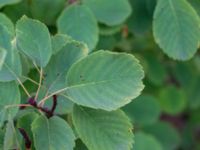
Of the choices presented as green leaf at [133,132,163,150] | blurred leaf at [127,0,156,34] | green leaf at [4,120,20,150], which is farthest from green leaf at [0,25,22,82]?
green leaf at [133,132,163,150]

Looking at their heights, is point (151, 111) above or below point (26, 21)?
below

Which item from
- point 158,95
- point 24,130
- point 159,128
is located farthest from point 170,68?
point 24,130

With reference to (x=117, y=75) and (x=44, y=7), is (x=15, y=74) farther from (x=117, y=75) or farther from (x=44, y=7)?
(x=44, y=7)

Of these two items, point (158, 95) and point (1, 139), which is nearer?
point (1, 139)

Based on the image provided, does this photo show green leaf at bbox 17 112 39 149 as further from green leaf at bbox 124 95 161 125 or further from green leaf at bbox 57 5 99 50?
green leaf at bbox 124 95 161 125

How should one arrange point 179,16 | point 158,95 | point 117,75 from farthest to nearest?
point 158,95
point 179,16
point 117,75

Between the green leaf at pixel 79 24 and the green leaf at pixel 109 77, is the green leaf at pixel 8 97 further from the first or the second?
the green leaf at pixel 79 24

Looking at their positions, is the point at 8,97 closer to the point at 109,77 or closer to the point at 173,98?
the point at 109,77
